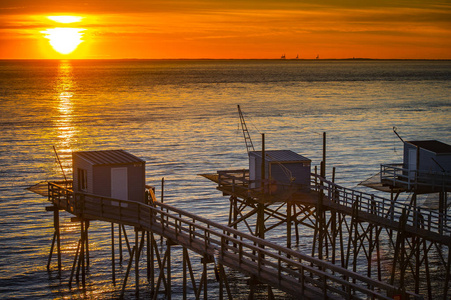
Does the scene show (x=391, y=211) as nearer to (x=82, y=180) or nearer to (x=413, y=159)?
(x=413, y=159)

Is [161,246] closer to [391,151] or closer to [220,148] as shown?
[220,148]

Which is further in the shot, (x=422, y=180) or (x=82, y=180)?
(x=422, y=180)

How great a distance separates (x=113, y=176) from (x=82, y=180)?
1.88 meters

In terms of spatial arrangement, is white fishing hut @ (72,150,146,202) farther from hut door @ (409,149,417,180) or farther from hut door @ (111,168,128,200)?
hut door @ (409,149,417,180)

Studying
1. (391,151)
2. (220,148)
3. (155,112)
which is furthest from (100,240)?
(155,112)

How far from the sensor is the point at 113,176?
1225 inches

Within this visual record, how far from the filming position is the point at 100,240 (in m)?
40.0

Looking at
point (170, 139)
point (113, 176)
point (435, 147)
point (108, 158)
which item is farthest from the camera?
point (170, 139)

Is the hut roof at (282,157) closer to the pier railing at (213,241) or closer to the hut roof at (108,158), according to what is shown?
the pier railing at (213,241)

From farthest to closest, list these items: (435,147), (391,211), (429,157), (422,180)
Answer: (435,147) → (429,157) → (422,180) → (391,211)

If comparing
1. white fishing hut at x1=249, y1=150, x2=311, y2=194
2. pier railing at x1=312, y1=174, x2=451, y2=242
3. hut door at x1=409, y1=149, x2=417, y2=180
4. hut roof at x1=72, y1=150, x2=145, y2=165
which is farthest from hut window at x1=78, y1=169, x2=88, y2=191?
hut door at x1=409, y1=149, x2=417, y2=180

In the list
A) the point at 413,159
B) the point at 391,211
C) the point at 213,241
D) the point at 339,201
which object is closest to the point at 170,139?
the point at 413,159

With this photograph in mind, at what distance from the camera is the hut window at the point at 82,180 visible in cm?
3156

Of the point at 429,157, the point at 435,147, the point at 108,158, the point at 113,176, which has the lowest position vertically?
the point at 113,176
